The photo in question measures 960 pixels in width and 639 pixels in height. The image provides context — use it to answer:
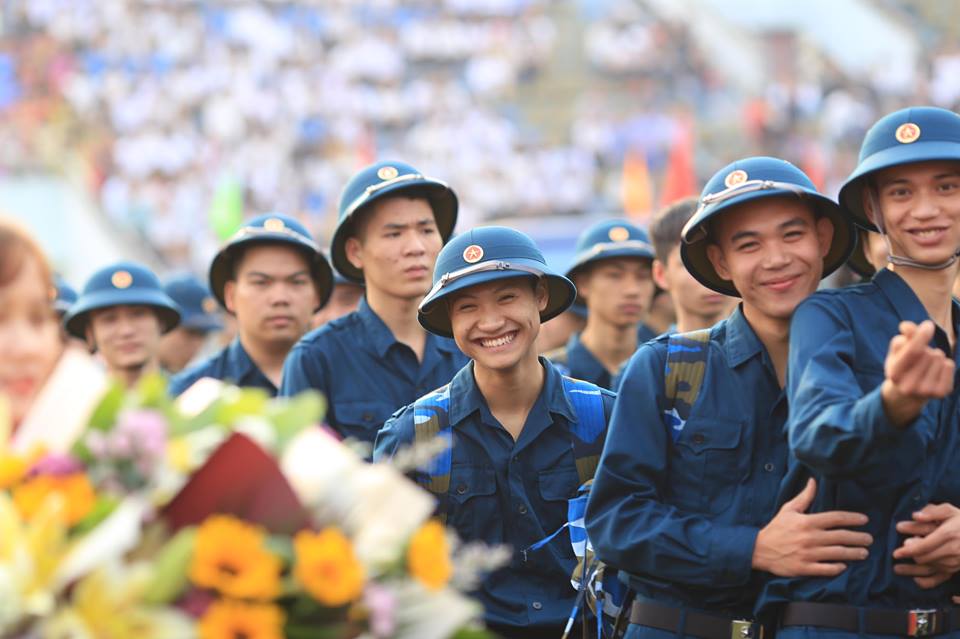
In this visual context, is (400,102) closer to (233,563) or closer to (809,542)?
(809,542)

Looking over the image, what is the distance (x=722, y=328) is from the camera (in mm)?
4848

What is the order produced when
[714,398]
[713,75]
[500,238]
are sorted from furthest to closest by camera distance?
[713,75] → [500,238] → [714,398]

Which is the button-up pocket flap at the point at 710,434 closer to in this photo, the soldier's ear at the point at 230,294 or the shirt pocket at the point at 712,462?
the shirt pocket at the point at 712,462

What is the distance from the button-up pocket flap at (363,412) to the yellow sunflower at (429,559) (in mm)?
3906

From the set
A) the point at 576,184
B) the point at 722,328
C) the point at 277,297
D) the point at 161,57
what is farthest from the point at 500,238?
the point at 161,57

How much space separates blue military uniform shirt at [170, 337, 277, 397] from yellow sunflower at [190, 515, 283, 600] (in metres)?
5.32

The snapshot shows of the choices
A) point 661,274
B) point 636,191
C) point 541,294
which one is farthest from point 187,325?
point 636,191

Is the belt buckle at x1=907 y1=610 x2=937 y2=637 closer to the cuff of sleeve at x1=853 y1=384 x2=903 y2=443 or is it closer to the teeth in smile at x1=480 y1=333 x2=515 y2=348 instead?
the cuff of sleeve at x1=853 y1=384 x2=903 y2=443

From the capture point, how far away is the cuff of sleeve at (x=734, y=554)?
4.33 m

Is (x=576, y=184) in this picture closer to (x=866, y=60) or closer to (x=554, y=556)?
(x=866, y=60)

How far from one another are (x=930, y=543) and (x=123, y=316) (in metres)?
6.12

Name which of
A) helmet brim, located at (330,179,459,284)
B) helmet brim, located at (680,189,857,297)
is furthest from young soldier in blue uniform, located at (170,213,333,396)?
helmet brim, located at (680,189,857,297)

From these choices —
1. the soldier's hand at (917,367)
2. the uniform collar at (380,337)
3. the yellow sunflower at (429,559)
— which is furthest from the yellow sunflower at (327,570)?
the uniform collar at (380,337)

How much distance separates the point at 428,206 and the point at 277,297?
1101mm
